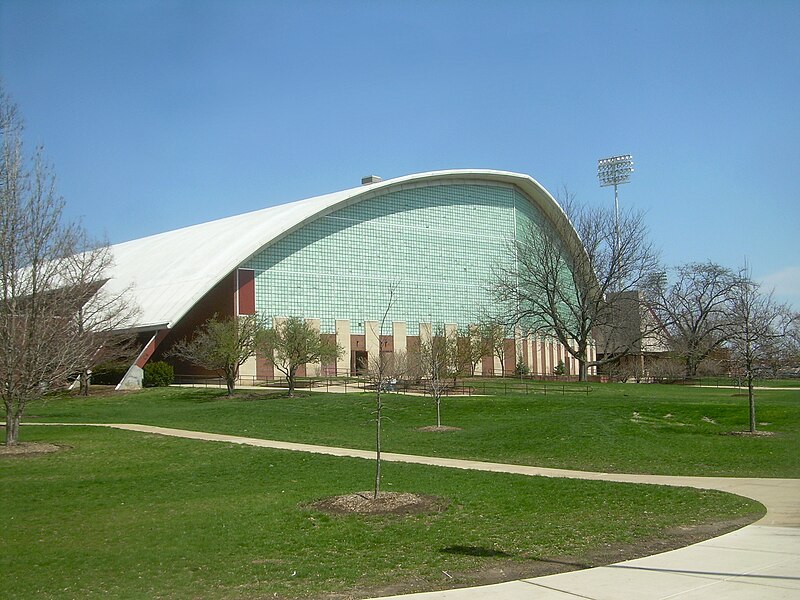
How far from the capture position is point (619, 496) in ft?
47.4

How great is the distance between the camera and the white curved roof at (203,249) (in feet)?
188

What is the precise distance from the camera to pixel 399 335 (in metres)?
70.1

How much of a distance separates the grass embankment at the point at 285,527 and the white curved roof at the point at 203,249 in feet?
123

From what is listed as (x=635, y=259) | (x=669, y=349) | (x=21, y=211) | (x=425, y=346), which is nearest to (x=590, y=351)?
(x=669, y=349)

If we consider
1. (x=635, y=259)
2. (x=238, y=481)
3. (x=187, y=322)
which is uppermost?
(x=635, y=259)

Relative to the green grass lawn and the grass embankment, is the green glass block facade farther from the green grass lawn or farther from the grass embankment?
the grass embankment

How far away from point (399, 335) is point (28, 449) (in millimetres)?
48963

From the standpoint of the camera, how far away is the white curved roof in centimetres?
5719

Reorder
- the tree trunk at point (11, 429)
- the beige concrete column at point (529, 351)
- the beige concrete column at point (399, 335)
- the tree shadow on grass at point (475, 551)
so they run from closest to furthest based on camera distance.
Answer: the tree shadow on grass at point (475, 551) < the tree trunk at point (11, 429) < the beige concrete column at point (399, 335) < the beige concrete column at point (529, 351)

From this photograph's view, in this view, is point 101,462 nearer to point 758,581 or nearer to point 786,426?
point 758,581

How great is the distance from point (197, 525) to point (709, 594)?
7.97 metres

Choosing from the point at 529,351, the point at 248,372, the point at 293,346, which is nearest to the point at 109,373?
the point at 248,372

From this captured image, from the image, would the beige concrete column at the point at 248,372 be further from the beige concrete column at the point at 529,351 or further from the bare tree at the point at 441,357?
the beige concrete column at the point at 529,351

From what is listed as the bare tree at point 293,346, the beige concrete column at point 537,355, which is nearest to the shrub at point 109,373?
the bare tree at point 293,346
